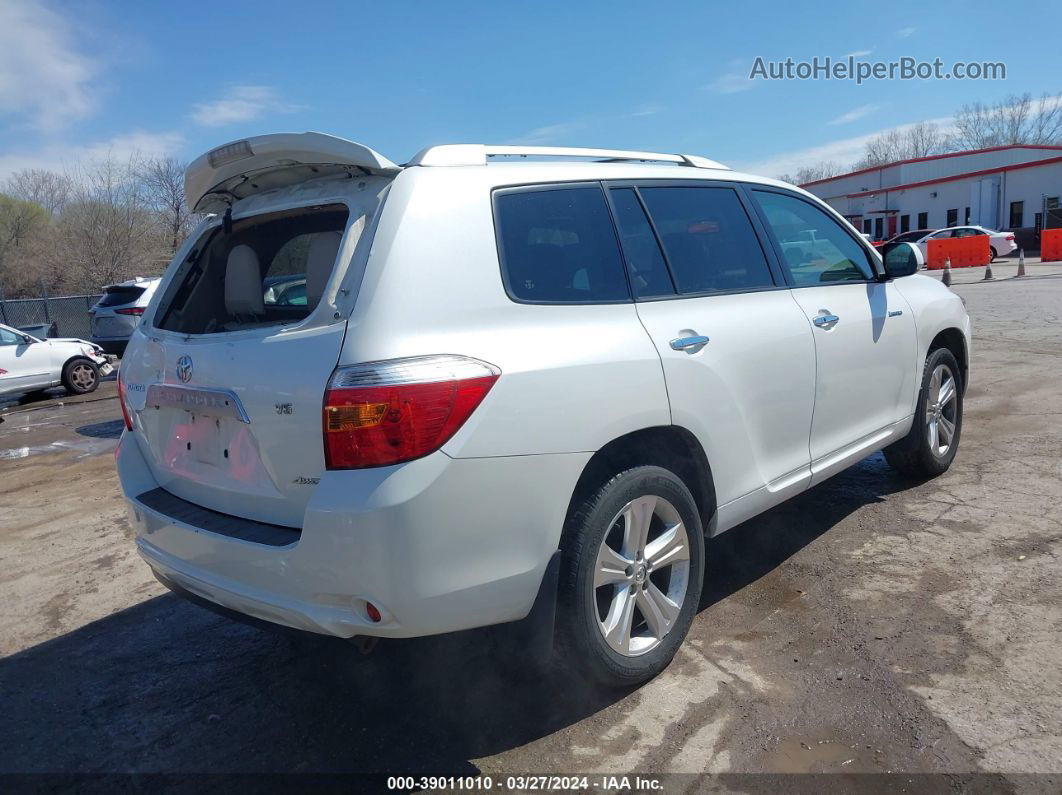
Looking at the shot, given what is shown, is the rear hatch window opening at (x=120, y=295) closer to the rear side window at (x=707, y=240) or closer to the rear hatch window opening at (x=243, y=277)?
the rear hatch window opening at (x=243, y=277)

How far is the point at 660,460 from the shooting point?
3.18 m

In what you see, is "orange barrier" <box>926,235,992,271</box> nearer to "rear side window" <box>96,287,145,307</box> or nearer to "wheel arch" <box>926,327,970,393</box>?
"rear side window" <box>96,287,145,307</box>

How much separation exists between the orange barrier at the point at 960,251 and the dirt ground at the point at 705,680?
30048 millimetres

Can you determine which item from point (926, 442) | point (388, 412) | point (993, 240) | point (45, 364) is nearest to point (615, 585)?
point (388, 412)

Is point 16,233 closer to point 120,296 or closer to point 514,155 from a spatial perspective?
point 120,296

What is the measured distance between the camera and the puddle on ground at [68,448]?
8.38 metres

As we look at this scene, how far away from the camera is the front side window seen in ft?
13.4

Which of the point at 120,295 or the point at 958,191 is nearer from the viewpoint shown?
the point at 120,295

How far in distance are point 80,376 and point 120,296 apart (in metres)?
1.91

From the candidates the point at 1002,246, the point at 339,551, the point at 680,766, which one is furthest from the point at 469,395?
the point at 1002,246

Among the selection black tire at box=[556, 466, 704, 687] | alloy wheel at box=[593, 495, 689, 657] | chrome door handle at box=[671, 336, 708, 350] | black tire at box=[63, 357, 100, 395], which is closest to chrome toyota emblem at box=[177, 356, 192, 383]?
black tire at box=[556, 466, 704, 687]

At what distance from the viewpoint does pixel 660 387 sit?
3.01 m

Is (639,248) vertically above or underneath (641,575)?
above

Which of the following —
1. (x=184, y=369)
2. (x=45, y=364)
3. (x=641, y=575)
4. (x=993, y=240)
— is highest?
(x=184, y=369)
